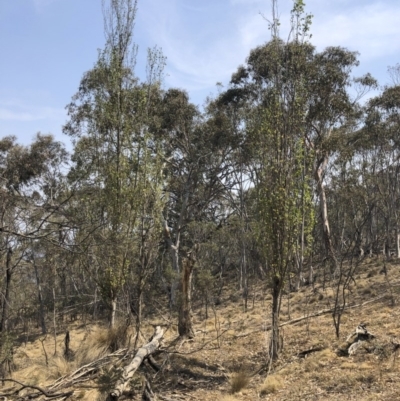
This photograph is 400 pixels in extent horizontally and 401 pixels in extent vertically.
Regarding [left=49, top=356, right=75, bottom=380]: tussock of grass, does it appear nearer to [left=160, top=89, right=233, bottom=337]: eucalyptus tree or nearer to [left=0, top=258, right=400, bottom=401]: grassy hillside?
[left=0, top=258, right=400, bottom=401]: grassy hillside

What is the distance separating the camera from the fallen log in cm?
607

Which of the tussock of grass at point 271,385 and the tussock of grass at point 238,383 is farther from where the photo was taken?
the tussock of grass at point 238,383

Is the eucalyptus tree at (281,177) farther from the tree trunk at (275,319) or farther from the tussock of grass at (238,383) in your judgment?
the tussock of grass at (238,383)

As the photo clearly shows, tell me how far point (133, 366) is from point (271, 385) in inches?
94.8

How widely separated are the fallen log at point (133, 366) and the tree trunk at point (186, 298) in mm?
1775

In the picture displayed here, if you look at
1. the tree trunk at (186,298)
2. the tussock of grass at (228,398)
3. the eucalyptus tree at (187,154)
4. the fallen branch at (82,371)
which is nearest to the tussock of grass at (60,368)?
the fallen branch at (82,371)

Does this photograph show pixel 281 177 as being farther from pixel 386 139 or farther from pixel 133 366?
pixel 386 139

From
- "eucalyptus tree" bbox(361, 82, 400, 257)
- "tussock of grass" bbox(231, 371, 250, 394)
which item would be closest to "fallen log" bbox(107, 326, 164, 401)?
"tussock of grass" bbox(231, 371, 250, 394)

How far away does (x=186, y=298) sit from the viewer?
11.4 m

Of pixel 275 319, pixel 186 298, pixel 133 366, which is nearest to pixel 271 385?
pixel 275 319

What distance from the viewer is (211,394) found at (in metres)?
7.88

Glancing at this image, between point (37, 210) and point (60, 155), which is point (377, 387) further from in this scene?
point (60, 155)

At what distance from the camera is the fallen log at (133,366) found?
607 cm

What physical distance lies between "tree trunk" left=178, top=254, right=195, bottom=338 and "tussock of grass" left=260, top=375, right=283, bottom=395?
386 cm
